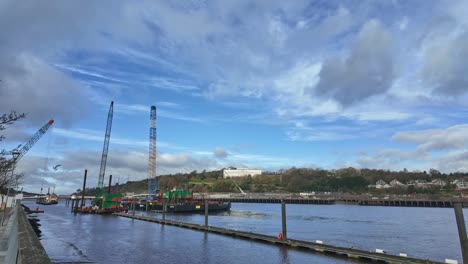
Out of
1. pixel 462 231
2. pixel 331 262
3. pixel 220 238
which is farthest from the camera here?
pixel 220 238

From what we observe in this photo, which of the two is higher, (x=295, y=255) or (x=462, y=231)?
(x=462, y=231)

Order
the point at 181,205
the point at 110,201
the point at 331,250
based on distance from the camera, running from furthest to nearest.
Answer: the point at 181,205 < the point at 110,201 < the point at 331,250

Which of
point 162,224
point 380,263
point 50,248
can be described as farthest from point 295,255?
point 162,224

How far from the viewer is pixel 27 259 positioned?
7.90 meters

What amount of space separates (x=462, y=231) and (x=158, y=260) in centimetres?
2137

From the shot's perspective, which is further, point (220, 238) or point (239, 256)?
point (220, 238)

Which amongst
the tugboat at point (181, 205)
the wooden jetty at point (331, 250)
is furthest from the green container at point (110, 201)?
the wooden jetty at point (331, 250)

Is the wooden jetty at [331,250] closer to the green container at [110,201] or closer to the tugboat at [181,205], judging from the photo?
the green container at [110,201]

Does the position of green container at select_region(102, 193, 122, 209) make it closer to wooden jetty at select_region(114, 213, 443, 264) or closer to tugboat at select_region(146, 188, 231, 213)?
tugboat at select_region(146, 188, 231, 213)

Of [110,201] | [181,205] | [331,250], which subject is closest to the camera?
[331,250]

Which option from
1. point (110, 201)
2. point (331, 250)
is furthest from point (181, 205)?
point (331, 250)

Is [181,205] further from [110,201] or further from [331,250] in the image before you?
→ [331,250]

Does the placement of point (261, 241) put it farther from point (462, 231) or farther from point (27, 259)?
point (27, 259)

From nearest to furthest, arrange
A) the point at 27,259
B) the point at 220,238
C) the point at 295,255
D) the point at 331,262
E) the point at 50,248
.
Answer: the point at 27,259
the point at 331,262
the point at 295,255
the point at 50,248
the point at 220,238
